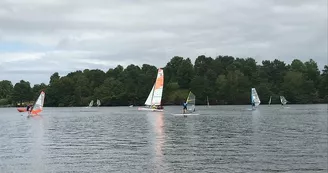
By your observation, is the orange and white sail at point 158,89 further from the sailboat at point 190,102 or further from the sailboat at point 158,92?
the sailboat at point 190,102

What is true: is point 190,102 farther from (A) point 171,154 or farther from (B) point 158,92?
(A) point 171,154

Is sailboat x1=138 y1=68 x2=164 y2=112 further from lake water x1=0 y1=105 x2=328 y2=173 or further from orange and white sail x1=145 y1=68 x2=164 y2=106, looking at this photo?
lake water x1=0 y1=105 x2=328 y2=173

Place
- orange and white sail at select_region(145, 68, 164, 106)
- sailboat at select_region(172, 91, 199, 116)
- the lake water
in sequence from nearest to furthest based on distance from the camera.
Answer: the lake water → sailboat at select_region(172, 91, 199, 116) → orange and white sail at select_region(145, 68, 164, 106)

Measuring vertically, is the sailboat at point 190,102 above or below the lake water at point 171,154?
above

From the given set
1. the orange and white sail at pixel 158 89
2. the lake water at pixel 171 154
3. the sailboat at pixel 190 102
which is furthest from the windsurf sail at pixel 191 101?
the lake water at pixel 171 154

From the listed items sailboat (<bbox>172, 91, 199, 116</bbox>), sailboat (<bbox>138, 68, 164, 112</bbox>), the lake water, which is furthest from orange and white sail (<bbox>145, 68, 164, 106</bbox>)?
the lake water

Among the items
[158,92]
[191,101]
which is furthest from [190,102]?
[158,92]

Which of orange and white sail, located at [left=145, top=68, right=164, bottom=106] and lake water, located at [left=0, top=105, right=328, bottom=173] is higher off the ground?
orange and white sail, located at [left=145, top=68, right=164, bottom=106]

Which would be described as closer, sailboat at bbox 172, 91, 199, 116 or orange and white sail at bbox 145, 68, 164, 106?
sailboat at bbox 172, 91, 199, 116

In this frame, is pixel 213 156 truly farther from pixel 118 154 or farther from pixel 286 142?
pixel 286 142

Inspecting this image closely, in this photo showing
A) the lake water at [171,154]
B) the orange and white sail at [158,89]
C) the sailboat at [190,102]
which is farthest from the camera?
the orange and white sail at [158,89]

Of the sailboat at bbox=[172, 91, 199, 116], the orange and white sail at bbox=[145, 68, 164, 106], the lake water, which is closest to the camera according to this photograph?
the lake water

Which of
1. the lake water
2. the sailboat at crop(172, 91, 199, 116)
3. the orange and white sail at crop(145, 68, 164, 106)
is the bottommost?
the lake water

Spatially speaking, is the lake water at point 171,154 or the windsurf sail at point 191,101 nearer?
the lake water at point 171,154
